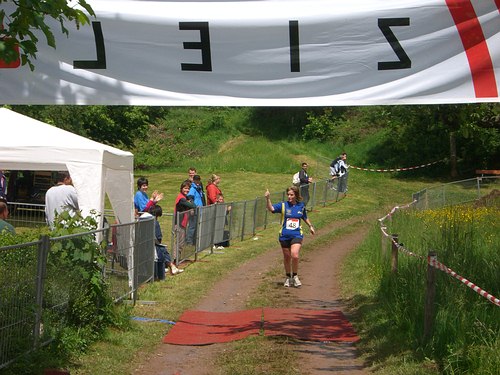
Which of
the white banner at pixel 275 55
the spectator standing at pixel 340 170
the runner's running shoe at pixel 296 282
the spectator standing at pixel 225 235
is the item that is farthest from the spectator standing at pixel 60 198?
the spectator standing at pixel 340 170

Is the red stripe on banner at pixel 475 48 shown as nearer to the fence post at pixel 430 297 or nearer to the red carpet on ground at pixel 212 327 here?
the fence post at pixel 430 297

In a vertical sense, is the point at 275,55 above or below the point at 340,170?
above

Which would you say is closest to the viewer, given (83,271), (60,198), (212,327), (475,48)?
(475,48)

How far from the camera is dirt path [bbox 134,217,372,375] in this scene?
8772 millimetres

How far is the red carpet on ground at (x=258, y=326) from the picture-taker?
10344mm

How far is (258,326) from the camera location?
10992mm

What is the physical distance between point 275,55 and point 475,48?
1.08 metres

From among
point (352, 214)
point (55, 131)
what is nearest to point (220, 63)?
point (55, 131)

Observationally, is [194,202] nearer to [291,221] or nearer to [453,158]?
[291,221]

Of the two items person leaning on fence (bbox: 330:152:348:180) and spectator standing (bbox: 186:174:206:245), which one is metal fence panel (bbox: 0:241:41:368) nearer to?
spectator standing (bbox: 186:174:206:245)

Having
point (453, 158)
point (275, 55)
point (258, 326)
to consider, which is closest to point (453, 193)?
point (453, 158)

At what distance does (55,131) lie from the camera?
13.6 m

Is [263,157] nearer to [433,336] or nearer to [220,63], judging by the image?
[433,336]

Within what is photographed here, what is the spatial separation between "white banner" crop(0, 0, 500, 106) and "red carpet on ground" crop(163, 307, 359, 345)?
5.93 meters
